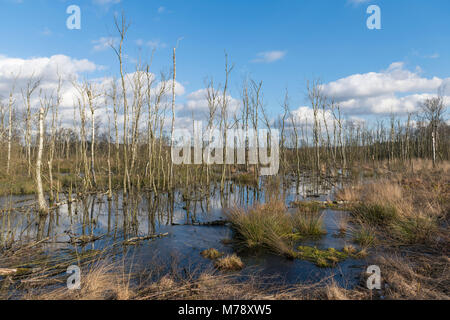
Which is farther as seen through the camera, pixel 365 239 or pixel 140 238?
pixel 140 238

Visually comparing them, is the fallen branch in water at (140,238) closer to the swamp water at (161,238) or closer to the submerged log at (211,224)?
the swamp water at (161,238)

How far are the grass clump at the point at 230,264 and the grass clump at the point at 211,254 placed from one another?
52cm

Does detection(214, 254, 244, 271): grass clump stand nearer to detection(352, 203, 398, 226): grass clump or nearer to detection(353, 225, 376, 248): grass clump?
detection(353, 225, 376, 248): grass clump

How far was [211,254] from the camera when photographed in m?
6.12

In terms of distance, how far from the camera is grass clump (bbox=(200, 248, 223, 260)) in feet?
19.8

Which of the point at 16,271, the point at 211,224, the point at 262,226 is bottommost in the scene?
the point at 211,224

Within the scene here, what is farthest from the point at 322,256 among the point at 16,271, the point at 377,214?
the point at 16,271

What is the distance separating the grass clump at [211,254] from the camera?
6.05m

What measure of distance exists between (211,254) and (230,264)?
0.87 m

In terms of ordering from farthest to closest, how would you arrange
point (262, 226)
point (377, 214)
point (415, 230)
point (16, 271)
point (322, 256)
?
point (377, 214) → point (262, 226) → point (415, 230) → point (322, 256) → point (16, 271)

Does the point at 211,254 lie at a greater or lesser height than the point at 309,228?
lesser

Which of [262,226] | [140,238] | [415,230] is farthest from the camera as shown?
[140,238]

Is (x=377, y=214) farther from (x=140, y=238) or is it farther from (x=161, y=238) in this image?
(x=140, y=238)

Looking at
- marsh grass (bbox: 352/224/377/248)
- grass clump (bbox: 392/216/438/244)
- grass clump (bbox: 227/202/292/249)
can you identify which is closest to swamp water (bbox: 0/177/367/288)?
marsh grass (bbox: 352/224/377/248)
